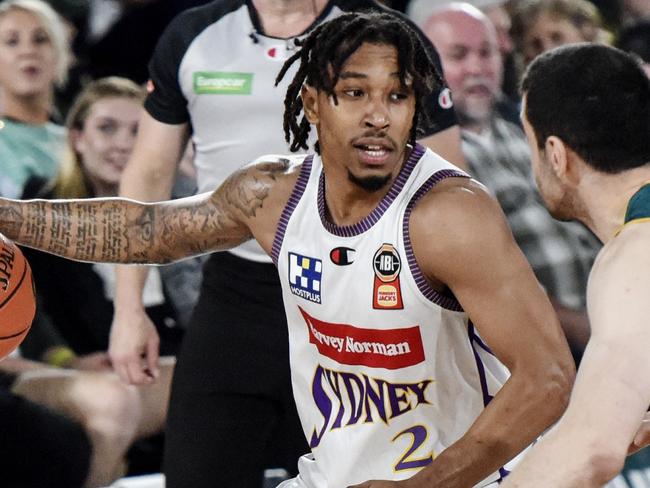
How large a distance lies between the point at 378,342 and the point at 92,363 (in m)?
2.00

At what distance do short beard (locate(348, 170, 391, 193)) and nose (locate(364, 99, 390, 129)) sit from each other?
0.11 metres

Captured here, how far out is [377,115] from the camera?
3.04m

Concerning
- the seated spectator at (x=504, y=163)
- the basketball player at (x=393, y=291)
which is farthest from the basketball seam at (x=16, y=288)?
the seated spectator at (x=504, y=163)

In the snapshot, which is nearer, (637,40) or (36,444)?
(36,444)

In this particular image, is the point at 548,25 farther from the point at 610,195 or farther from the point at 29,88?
the point at 610,195

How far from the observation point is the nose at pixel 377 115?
303cm

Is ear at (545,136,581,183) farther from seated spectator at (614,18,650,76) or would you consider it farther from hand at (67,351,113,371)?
seated spectator at (614,18,650,76)

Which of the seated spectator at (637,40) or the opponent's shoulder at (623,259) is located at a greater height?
the seated spectator at (637,40)

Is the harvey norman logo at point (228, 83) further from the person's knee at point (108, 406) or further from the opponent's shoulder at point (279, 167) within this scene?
the person's knee at point (108, 406)

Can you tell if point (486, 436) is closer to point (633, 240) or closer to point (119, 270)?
point (633, 240)

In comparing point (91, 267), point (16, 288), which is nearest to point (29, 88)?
point (91, 267)

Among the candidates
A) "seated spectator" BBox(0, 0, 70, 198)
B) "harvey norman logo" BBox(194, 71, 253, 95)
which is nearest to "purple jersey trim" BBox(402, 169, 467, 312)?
"harvey norman logo" BBox(194, 71, 253, 95)

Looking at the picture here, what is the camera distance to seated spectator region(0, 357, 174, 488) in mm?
4633

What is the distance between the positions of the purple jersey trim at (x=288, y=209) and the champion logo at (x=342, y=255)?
0.16 meters
